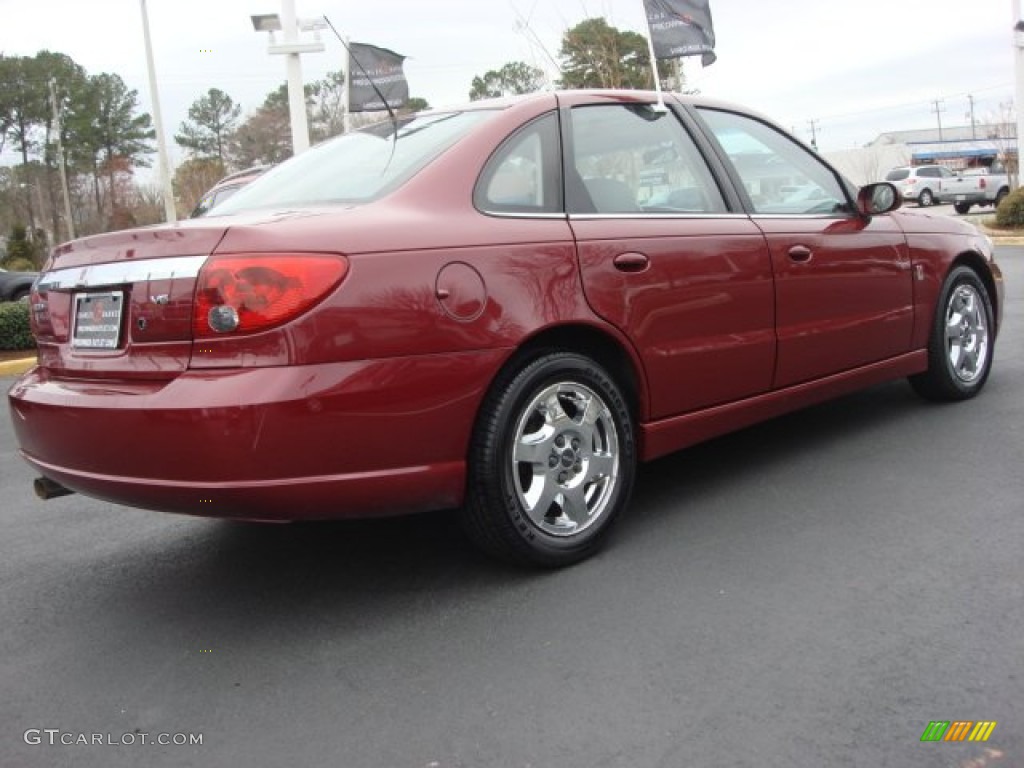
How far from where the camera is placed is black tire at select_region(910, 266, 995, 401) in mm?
5152

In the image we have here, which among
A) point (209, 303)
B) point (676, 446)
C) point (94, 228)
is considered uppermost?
point (94, 228)

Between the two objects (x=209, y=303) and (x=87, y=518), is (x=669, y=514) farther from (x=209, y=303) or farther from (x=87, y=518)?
(x=87, y=518)

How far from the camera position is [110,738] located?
246 centimetres

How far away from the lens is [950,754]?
2178mm

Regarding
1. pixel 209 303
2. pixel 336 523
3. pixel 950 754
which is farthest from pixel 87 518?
pixel 950 754

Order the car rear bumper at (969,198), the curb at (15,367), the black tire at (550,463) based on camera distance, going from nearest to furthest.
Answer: the black tire at (550,463) → the curb at (15,367) → the car rear bumper at (969,198)

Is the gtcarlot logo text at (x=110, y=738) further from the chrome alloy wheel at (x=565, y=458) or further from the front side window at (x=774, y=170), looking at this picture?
the front side window at (x=774, y=170)

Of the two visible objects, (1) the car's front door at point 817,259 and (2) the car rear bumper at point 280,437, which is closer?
(2) the car rear bumper at point 280,437

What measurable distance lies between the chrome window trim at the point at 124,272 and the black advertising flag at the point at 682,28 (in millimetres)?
6135

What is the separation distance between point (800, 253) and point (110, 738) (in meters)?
3.16

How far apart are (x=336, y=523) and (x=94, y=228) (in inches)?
1986

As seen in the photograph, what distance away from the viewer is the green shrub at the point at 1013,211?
20.6 metres

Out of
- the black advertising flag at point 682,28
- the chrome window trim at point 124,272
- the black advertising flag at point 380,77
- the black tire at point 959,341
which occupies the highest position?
the black advertising flag at point 380,77

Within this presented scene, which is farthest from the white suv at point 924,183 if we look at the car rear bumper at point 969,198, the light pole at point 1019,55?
the light pole at point 1019,55
